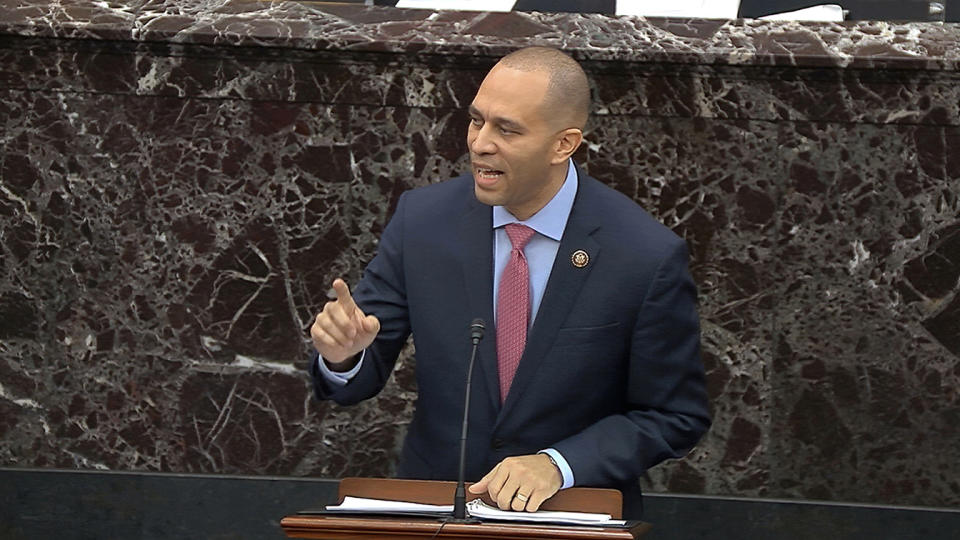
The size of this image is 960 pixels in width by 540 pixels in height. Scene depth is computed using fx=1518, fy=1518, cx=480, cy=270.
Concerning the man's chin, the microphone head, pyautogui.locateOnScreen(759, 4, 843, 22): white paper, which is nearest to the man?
the man's chin

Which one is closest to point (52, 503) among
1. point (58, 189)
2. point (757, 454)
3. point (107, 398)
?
point (107, 398)

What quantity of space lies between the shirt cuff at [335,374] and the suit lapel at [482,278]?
219 mm

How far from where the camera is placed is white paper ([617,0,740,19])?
4.12 m

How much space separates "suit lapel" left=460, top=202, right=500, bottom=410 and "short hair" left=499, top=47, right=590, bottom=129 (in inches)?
9.2

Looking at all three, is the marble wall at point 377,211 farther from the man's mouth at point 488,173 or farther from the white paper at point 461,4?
Result: the man's mouth at point 488,173

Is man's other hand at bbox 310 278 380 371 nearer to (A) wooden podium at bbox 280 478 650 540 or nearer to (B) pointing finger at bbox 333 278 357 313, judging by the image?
(B) pointing finger at bbox 333 278 357 313

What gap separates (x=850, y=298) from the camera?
3.66m

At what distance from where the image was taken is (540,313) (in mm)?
2641

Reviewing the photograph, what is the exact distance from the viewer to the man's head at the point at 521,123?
8.61 feet

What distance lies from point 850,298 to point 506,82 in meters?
1.39

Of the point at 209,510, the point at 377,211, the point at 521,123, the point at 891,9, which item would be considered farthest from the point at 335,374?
the point at 891,9

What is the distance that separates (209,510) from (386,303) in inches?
49.6

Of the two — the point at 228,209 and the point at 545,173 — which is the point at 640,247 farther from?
the point at 228,209

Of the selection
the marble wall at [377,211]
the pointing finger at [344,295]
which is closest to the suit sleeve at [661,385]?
the pointing finger at [344,295]
